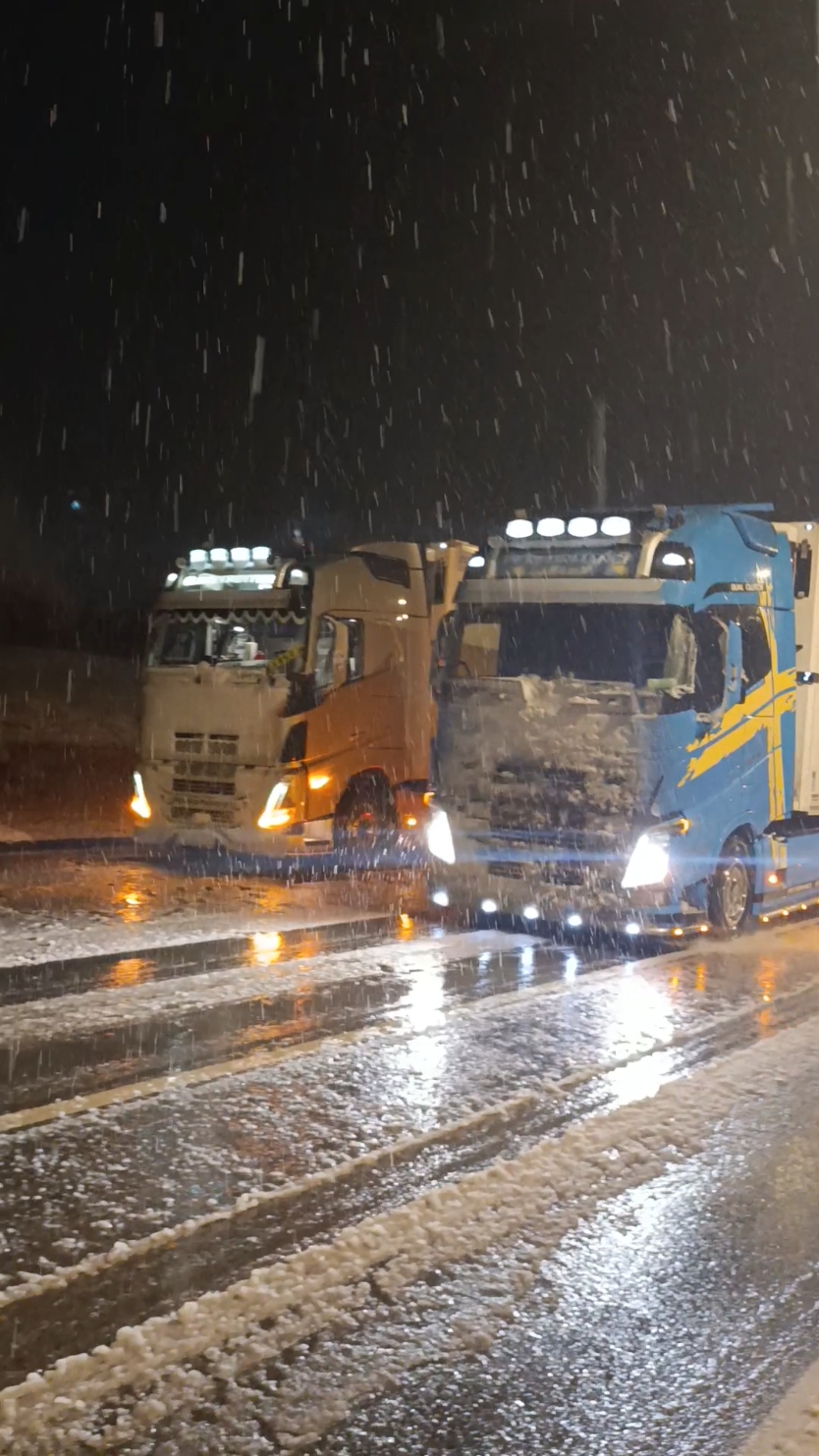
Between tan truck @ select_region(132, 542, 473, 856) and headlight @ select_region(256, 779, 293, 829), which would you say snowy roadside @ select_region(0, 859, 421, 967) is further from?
headlight @ select_region(256, 779, 293, 829)

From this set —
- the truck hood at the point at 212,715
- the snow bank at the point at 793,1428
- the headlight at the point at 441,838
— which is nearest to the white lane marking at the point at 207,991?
the headlight at the point at 441,838

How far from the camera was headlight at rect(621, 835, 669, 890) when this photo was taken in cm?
947

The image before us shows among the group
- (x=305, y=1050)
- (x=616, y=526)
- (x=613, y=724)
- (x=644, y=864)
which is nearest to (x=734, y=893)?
(x=644, y=864)

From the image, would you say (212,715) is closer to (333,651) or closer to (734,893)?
(333,651)

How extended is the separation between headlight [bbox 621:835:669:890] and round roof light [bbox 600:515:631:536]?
240 cm

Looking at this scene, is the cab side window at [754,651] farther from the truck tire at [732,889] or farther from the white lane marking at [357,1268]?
the white lane marking at [357,1268]

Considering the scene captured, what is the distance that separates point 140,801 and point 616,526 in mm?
5668

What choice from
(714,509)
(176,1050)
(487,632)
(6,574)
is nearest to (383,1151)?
(176,1050)

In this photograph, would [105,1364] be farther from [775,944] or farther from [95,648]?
[95,648]

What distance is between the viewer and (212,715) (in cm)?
1258

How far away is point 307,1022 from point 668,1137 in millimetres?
2420

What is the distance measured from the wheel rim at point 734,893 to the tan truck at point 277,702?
2.81m

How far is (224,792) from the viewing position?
12.5m

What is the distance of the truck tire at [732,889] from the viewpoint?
34.5 feet
